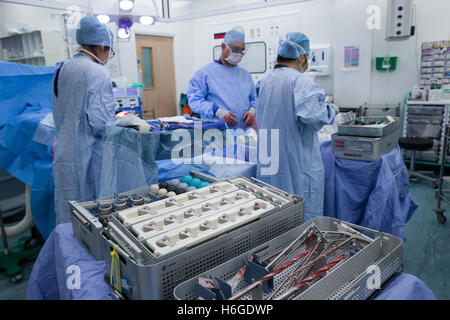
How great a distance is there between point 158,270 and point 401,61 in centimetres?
512

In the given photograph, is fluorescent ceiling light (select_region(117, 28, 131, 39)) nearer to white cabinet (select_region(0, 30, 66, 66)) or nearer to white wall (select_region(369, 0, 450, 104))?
white cabinet (select_region(0, 30, 66, 66))

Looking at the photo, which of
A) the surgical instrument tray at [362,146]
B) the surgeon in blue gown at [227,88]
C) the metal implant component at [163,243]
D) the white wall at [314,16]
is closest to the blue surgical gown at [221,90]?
the surgeon in blue gown at [227,88]

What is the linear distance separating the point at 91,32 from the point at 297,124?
1.46 m

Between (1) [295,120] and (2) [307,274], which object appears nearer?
(2) [307,274]

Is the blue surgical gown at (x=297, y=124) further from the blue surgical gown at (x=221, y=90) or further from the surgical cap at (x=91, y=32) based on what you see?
the surgical cap at (x=91, y=32)

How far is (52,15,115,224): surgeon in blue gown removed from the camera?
81.4 inches

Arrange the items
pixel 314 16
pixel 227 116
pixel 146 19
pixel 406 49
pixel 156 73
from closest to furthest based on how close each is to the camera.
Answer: pixel 227 116, pixel 146 19, pixel 406 49, pixel 314 16, pixel 156 73

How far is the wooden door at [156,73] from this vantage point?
6.17 meters

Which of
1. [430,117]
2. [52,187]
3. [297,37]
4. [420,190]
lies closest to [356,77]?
[430,117]

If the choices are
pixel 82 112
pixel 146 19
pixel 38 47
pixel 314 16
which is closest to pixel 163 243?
pixel 82 112

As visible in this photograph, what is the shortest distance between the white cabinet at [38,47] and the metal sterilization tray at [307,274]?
4901 mm

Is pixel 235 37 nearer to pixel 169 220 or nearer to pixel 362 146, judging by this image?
pixel 362 146

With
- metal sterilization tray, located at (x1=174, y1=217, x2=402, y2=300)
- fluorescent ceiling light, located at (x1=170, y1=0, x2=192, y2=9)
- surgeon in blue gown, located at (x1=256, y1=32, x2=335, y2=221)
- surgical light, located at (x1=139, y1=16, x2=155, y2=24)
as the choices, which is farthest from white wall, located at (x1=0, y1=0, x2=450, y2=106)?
metal sterilization tray, located at (x1=174, y1=217, x2=402, y2=300)

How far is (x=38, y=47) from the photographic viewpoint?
4898 millimetres
